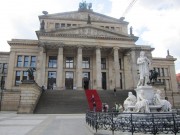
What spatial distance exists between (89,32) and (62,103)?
20260 mm

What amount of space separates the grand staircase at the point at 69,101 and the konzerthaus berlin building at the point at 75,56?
4.66 m

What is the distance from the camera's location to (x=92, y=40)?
44344 mm

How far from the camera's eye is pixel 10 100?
138 ft

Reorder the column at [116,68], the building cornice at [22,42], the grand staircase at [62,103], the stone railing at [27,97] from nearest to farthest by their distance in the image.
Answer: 1. the grand staircase at [62,103]
2. the stone railing at [27,97]
3. the column at [116,68]
4. the building cornice at [22,42]

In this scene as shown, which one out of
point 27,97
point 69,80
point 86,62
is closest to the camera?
point 27,97

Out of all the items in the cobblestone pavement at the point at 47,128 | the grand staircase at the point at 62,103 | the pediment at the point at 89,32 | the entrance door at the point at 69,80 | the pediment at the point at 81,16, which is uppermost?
the pediment at the point at 81,16

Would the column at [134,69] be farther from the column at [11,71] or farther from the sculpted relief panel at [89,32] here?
the column at [11,71]

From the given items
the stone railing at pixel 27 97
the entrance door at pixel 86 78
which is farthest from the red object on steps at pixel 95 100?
the entrance door at pixel 86 78

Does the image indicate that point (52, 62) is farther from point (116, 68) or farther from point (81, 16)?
point (81, 16)

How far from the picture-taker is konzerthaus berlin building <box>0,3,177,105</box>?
42.6 metres

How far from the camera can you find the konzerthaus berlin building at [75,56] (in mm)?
42622

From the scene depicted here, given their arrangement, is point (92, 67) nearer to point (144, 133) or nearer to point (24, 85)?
point (24, 85)

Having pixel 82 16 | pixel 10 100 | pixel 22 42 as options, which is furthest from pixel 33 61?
pixel 82 16

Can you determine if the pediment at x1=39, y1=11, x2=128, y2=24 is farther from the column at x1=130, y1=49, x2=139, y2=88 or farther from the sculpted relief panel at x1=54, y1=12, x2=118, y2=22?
the column at x1=130, y1=49, x2=139, y2=88
